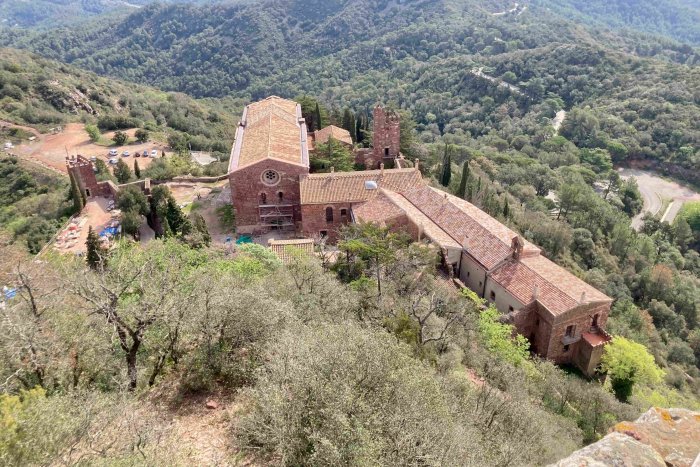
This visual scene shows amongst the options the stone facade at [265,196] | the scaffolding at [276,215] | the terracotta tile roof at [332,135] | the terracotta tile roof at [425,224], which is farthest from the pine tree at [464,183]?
the scaffolding at [276,215]

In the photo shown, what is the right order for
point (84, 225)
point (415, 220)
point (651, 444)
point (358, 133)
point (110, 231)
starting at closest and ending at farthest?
1. point (651, 444)
2. point (415, 220)
3. point (110, 231)
4. point (84, 225)
5. point (358, 133)

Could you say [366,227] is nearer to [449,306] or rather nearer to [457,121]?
[449,306]

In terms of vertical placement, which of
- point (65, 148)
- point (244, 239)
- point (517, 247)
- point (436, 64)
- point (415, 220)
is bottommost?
Result: point (244, 239)

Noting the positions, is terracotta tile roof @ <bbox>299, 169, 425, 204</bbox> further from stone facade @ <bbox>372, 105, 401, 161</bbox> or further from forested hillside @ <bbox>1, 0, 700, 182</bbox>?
forested hillside @ <bbox>1, 0, 700, 182</bbox>

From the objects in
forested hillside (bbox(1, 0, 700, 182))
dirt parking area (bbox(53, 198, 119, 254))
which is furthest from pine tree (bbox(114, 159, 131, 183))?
forested hillside (bbox(1, 0, 700, 182))

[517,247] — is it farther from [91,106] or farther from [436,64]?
[436,64]

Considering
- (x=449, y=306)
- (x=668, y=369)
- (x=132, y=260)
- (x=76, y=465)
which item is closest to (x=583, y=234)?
(x=668, y=369)

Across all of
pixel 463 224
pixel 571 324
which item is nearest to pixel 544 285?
pixel 571 324
